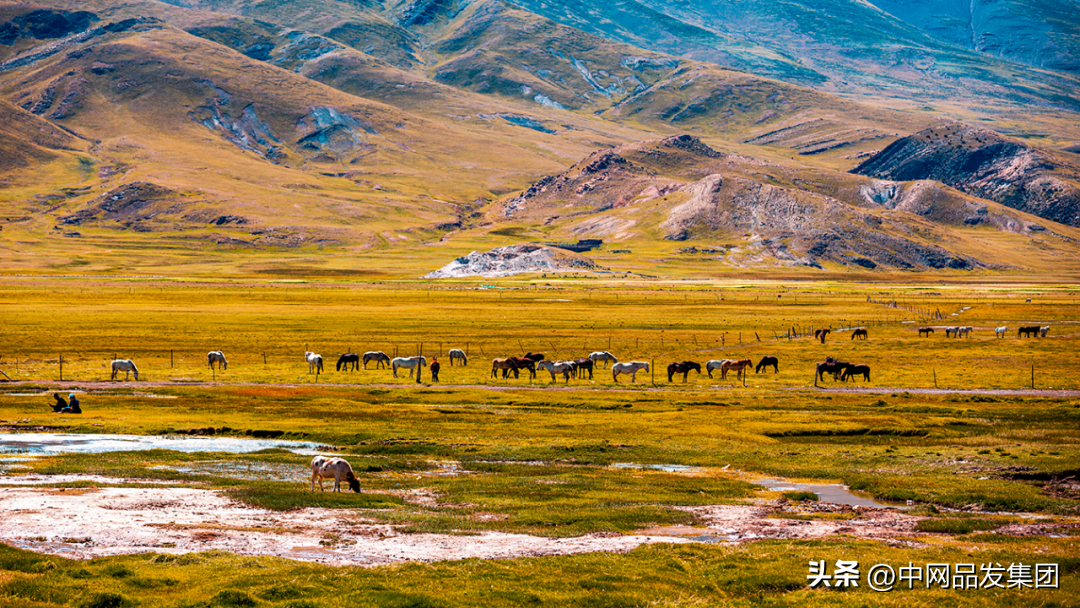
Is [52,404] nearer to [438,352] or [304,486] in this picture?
[304,486]

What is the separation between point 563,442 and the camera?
4019 cm

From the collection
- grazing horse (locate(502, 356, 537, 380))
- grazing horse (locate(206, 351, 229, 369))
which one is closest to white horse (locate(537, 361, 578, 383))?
grazing horse (locate(502, 356, 537, 380))

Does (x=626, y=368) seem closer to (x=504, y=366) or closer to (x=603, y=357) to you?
(x=603, y=357)

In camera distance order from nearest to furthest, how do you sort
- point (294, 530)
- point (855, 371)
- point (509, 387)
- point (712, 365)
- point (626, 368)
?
point (294, 530)
point (509, 387)
point (855, 371)
point (626, 368)
point (712, 365)

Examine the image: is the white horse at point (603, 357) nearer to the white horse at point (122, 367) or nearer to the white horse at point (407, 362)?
the white horse at point (407, 362)

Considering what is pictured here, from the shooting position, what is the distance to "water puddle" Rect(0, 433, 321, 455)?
36562 millimetres

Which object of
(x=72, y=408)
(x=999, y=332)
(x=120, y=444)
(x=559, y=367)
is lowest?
(x=120, y=444)

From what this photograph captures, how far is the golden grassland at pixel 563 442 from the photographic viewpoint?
18.9 m

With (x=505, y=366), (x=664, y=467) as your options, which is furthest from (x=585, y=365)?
(x=664, y=467)

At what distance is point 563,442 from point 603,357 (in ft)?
103

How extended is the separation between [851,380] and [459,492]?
4351 cm

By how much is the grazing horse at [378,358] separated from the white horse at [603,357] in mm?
17725

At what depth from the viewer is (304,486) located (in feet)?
98.9

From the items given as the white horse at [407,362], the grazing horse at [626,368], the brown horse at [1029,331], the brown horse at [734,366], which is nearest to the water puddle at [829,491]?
the grazing horse at [626,368]
